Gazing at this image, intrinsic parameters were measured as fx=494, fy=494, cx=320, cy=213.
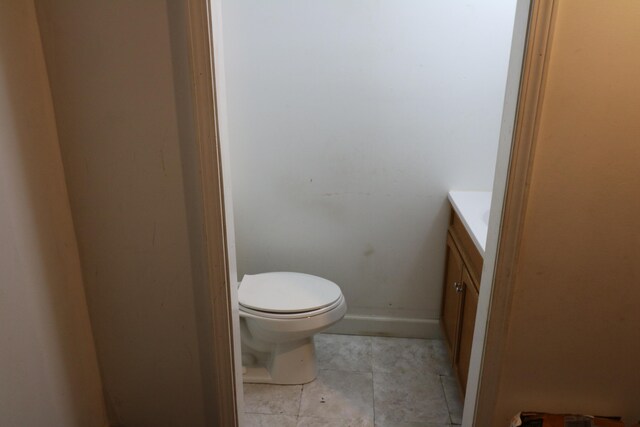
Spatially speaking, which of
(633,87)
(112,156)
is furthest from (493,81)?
(112,156)

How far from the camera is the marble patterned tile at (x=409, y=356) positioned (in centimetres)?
224

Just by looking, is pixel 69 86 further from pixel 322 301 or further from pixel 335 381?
pixel 335 381

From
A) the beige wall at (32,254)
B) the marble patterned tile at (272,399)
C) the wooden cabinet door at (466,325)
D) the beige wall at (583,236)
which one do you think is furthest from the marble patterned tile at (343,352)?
the beige wall at (32,254)

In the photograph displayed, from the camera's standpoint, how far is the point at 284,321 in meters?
1.95

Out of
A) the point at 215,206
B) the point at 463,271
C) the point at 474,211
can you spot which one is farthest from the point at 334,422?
the point at 215,206

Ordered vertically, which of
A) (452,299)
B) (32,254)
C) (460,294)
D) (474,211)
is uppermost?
(32,254)

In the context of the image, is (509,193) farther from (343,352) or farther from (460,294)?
(343,352)

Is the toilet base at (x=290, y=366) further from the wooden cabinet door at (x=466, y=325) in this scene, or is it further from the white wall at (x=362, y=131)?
the wooden cabinet door at (x=466, y=325)

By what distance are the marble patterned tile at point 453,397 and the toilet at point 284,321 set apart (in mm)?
550

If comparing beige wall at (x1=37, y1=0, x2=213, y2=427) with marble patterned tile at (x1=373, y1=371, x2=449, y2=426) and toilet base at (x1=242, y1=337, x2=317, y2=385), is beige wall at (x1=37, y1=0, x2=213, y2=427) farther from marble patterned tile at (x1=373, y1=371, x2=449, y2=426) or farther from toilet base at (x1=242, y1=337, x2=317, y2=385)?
marble patterned tile at (x1=373, y1=371, x2=449, y2=426)

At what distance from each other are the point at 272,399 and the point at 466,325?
86cm

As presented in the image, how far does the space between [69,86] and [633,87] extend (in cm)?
130

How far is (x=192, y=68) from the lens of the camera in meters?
1.15

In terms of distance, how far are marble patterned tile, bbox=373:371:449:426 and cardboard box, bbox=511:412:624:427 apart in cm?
60
